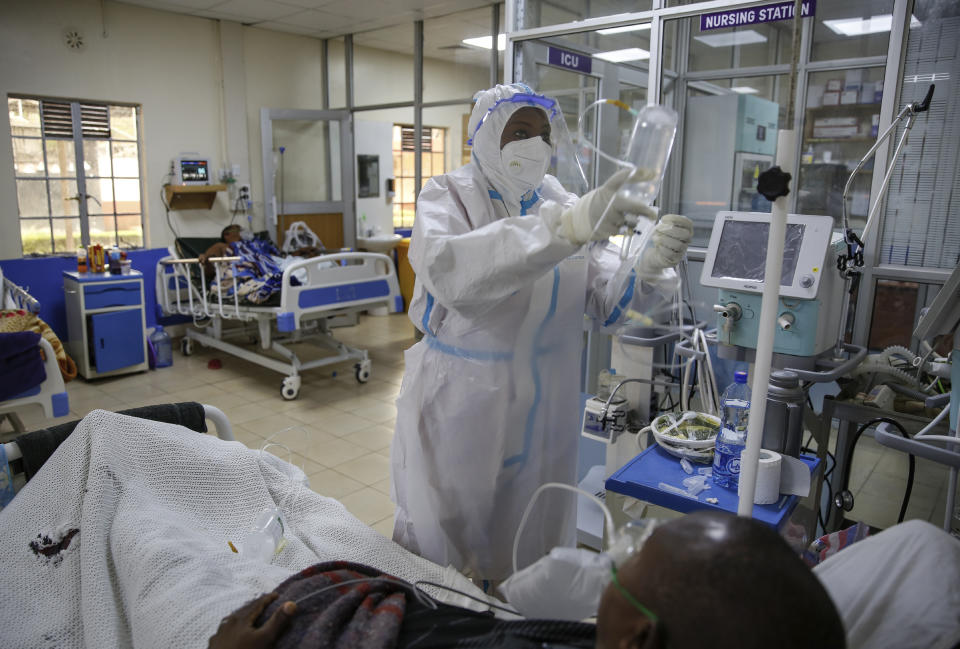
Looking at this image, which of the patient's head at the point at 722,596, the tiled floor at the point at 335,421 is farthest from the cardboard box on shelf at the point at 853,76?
the patient's head at the point at 722,596

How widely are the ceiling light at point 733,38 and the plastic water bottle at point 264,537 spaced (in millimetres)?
4468

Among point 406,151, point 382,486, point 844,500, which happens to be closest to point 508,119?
point 844,500

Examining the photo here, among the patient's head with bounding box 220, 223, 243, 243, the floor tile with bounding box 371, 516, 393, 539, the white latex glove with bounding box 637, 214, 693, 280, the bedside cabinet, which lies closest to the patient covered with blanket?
the patient's head with bounding box 220, 223, 243, 243

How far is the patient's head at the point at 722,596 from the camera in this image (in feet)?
2.19

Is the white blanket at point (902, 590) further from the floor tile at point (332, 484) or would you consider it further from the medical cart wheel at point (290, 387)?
the medical cart wheel at point (290, 387)

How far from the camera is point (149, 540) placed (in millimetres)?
1344

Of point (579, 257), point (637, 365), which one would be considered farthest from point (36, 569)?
point (637, 365)

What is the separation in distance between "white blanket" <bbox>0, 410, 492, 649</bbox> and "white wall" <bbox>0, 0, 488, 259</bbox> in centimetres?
446

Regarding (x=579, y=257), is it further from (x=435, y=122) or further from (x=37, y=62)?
(x=435, y=122)

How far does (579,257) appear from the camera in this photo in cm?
167

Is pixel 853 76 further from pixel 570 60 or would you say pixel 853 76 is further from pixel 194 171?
pixel 194 171

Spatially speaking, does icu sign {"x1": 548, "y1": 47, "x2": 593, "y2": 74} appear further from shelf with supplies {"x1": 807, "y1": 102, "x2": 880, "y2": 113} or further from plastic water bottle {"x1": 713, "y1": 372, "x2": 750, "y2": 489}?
plastic water bottle {"x1": 713, "y1": 372, "x2": 750, "y2": 489}

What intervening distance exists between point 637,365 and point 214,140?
505 cm

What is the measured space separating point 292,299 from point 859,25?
4230mm
